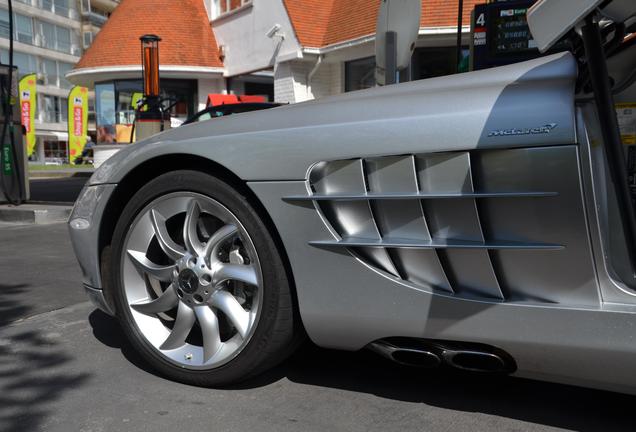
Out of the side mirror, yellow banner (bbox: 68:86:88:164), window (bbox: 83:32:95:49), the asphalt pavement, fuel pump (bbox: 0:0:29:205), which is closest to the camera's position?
the asphalt pavement

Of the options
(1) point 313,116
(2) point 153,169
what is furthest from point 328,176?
(2) point 153,169

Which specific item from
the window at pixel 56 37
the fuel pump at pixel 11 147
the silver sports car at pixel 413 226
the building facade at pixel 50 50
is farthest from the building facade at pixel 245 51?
the window at pixel 56 37

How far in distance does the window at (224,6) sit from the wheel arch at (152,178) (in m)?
14.1

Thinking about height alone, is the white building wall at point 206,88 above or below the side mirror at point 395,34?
above

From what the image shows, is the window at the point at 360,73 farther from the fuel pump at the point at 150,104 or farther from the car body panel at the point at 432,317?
the car body panel at the point at 432,317

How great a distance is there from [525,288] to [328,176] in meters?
0.77

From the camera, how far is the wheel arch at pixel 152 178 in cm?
216

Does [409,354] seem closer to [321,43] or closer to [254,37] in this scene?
[321,43]

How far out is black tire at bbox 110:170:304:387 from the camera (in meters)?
2.12

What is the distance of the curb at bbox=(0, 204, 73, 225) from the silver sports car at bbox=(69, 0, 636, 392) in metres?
5.94

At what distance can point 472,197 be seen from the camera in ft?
5.88

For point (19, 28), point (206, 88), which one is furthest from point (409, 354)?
point (19, 28)

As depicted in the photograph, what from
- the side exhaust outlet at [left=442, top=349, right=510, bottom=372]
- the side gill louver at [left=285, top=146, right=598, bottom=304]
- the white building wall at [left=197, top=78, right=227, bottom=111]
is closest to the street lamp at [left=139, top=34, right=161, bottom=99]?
the white building wall at [left=197, top=78, right=227, bottom=111]

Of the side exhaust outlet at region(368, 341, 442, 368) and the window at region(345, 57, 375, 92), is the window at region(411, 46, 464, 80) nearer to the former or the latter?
the window at region(345, 57, 375, 92)
